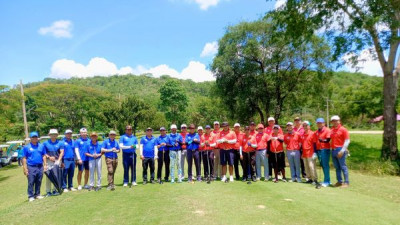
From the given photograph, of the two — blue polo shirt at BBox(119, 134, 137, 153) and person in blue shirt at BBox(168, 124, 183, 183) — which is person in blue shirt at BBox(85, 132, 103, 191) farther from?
person in blue shirt at BBox(168, 124, 183, 183)

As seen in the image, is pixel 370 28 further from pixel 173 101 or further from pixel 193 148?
pixel 173 101

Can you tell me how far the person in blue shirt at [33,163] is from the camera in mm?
8133

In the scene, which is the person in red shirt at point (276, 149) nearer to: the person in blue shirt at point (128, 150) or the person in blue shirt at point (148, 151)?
the person in blue shirt at point (148, 151)

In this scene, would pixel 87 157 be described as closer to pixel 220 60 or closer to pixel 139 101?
pixel 220 60

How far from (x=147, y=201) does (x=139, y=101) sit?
42.6 m

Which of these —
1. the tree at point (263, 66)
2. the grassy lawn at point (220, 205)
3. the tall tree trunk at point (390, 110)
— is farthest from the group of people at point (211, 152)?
the tree at point (263, 66)

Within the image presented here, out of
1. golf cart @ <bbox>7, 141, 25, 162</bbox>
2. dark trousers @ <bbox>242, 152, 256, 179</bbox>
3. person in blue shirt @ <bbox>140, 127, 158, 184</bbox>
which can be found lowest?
golf cart @ <bbox>7, 141, 25, 162</bbox>

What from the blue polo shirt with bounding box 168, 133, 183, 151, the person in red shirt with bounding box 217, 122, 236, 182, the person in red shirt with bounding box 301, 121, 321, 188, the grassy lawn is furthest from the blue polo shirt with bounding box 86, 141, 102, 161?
the person in red shirt with bounding box 301, 121, 321, 188

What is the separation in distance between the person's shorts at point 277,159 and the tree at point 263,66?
38.7 ft

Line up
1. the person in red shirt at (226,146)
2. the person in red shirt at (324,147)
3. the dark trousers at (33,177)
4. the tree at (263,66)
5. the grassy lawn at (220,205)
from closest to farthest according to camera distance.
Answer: the grassy lawn at (220,205) → the dark trousers at (33,177) → the person in red shirt at (324,147) → the person in red shirt at (226,146) → the tree at (263,66)

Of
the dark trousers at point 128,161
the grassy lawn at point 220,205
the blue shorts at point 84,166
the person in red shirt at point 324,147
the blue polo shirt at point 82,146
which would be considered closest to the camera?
the grassy lawn at point 220,205

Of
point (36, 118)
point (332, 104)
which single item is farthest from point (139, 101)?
point (332, 104)

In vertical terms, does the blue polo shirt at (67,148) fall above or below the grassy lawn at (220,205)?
above

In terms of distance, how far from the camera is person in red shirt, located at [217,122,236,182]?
9383 millimetres
